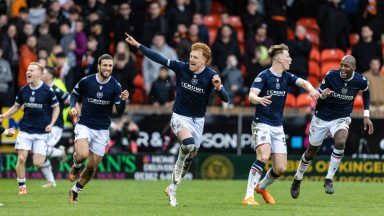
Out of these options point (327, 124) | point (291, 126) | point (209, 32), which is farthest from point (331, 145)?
point (327, 124)

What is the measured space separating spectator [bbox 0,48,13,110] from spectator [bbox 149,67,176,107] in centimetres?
374

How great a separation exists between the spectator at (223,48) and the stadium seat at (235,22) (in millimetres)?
1882

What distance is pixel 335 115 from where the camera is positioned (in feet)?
68.7

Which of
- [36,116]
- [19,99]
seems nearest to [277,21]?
[36,116]

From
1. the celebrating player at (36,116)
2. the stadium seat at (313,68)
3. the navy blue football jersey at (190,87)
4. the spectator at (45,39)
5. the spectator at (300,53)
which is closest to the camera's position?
the navy blue football jersey at (190,87)

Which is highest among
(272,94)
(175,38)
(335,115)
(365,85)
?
(175,38)

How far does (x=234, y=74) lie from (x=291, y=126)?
7.93 feet

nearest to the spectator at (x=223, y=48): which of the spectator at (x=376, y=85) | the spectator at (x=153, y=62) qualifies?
the spectator at (x=153, y=62)

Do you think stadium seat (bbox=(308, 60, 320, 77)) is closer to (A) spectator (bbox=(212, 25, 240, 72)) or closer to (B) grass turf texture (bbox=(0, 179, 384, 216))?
(A) spectator (bbox=(212, 25, 240, 72))

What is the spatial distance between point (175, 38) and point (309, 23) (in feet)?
14.3

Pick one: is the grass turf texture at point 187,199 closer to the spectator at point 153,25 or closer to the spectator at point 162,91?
the spectator at point 162,91

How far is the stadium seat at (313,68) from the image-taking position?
31.1 m

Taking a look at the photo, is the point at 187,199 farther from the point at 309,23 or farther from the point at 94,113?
the point at 309,23

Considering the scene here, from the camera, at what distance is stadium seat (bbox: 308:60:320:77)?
31.1 metres
